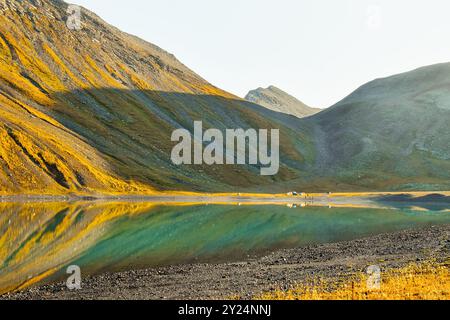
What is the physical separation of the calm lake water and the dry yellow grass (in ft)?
55.7

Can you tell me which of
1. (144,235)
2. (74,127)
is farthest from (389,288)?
(74,127)

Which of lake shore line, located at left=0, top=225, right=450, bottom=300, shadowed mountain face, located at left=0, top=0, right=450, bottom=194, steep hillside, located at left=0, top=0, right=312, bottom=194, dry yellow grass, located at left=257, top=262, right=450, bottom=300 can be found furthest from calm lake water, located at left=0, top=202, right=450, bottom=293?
shadowed mountain face, located at left=0, top=0, right=450, bottom=194

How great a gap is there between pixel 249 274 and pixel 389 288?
1195 centimetres

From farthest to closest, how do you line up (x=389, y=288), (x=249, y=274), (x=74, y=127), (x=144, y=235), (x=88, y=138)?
(x=74, y=127)
(x=88, y=138)
(x=144, y=235)
(x=249, y=274)
(x=389, y=288)

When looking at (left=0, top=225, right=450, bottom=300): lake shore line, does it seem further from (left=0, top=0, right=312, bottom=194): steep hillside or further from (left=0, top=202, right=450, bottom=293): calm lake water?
(left=0, top=0, right=312, bottom=194): steep hillside

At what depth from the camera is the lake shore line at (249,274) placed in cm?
2831

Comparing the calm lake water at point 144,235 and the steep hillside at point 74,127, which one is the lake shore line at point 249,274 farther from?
the steep hillside at point 74,127

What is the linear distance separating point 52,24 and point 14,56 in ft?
113

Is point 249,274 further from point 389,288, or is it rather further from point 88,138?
point 88,138

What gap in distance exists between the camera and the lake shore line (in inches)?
1115

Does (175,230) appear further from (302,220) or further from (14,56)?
(14,56)

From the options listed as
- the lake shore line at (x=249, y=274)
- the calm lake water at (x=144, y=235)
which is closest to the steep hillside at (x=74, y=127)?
the calm lake water at (x=144, y=235)

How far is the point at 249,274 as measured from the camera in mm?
34219

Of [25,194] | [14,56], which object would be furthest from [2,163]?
[14,56]
